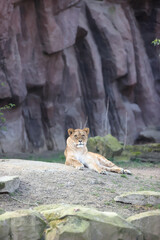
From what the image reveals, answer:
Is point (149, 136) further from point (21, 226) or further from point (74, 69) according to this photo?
point (21, 226)

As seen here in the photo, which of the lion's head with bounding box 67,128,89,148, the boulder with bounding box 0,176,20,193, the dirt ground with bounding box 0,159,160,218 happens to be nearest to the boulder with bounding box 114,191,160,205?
the dirt ground with bounding box 0,159,160,218

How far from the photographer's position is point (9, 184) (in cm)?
499

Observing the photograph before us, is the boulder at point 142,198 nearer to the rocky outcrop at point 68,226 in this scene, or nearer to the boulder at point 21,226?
the rocky outcrop at point 68,226

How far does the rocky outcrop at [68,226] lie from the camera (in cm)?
364

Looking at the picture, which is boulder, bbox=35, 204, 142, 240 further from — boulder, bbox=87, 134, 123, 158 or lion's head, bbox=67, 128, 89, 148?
boulder, bbox=87, 134, 123, 158

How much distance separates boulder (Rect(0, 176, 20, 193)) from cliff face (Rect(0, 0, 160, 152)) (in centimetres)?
706

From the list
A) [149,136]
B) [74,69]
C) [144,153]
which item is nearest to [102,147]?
[144,153]

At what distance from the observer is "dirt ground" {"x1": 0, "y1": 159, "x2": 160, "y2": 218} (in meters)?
4.84

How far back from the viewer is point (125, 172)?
7.49m

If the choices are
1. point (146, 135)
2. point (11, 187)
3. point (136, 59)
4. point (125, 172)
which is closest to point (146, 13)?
point (136, 59)

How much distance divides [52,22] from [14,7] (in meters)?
1.60

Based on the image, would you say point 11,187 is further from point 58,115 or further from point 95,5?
point 95,5

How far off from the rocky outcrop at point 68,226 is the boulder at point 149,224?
103mm

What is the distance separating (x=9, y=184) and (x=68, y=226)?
155cm
